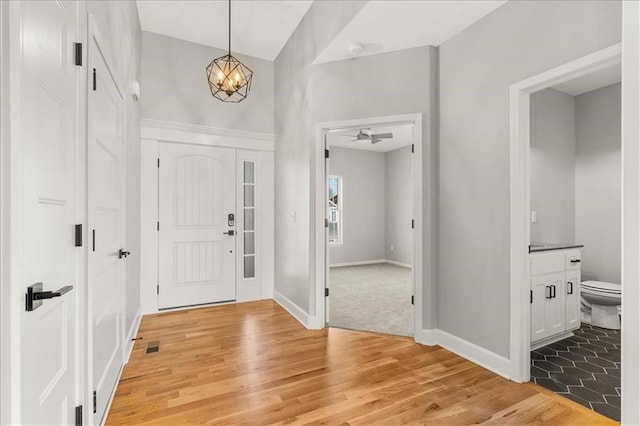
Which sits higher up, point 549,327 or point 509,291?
point 509,291

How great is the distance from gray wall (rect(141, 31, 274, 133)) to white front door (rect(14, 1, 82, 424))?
2.76m

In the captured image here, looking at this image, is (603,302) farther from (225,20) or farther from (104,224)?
(225,20)

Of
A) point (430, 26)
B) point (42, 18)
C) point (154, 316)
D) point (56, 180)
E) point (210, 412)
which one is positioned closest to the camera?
point (42, 18)

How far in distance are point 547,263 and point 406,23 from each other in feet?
8.04

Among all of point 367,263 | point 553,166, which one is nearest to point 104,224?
point 553,166

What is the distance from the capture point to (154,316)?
391 centimetres

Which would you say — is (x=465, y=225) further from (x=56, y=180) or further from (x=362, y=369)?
(x=56, y=180)

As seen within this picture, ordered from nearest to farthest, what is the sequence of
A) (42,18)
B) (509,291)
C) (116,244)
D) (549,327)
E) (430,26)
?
(42,18)
(116,244)
(509,291)
(430,26)
(549,327)

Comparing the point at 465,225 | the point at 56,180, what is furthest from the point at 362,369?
the point at 56,180

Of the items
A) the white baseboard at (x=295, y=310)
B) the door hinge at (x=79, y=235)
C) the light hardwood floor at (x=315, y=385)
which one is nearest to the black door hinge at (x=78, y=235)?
the door hinge at (x=79, y=235)

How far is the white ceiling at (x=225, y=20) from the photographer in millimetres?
3502

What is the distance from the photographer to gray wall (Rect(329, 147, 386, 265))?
7836mm

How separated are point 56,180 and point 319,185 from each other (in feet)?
8.27

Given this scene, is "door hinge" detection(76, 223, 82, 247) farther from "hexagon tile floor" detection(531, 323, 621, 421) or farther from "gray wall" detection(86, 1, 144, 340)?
"hexagon tile floor" detection(531, 323, 621, 421)
